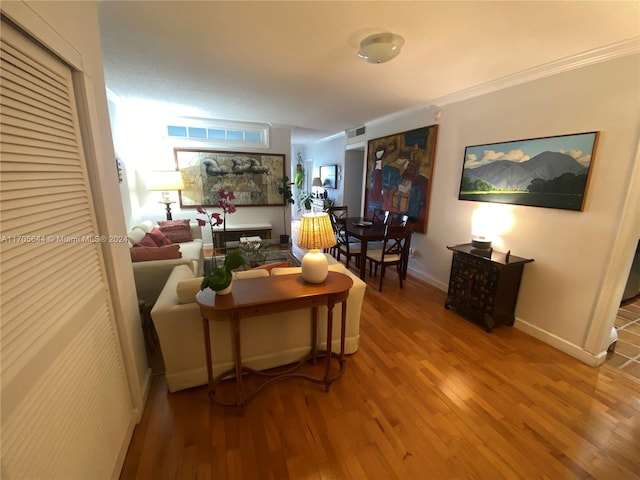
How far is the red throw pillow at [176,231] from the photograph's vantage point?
3.84m

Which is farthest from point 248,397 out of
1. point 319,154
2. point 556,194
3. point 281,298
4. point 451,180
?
point 319,154

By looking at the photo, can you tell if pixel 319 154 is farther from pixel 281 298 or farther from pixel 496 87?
pixel 281 298

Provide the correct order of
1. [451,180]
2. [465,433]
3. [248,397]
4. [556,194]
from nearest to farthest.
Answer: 1. [465,433]
2. [248,397]
3. [556,194]
4. [451,180]

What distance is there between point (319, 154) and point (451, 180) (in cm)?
484

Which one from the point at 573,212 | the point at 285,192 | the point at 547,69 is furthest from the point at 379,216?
the point at 547,69

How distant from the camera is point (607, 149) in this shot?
6.63ft

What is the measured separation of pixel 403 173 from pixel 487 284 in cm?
209

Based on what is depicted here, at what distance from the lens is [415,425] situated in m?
1.62

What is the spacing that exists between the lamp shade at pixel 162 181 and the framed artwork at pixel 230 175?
757 mm

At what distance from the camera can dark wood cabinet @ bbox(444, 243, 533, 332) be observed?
254cm

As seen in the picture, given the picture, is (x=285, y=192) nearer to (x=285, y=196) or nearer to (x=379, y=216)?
(x=285, y=196)

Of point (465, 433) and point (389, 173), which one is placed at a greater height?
point (389, 173)

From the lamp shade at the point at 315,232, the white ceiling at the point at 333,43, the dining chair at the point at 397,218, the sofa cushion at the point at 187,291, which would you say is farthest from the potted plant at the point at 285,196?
the sofa cushion at the point at 187,291

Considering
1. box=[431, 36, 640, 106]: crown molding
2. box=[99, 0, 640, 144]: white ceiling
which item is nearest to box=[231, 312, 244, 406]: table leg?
box=[99, 0, 640, 144]: white ceiling
